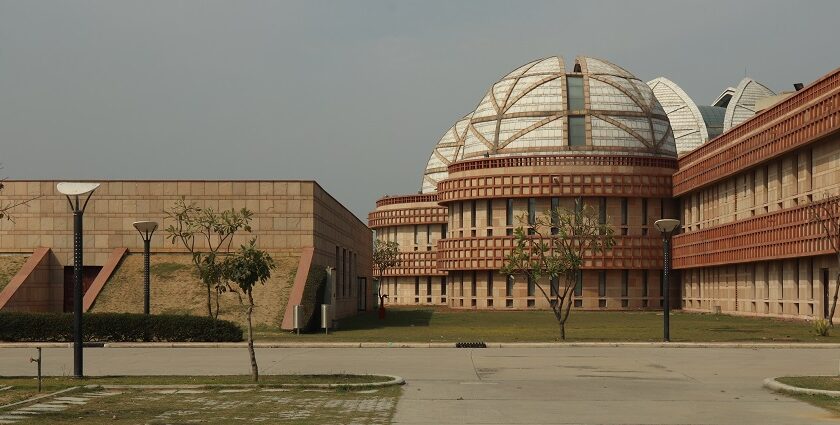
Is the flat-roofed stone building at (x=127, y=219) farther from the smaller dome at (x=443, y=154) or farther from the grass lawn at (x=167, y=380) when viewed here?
the smaller dome at (x=443, y=154)

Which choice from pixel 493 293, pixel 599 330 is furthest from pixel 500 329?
pixel 493 293

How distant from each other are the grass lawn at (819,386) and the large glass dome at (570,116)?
6503cm

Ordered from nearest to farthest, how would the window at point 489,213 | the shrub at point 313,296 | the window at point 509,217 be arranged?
the shrub at point 313,296
the window at point 509,217
the window at point 489,213

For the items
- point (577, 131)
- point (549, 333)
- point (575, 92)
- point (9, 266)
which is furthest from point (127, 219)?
point (575, 92)

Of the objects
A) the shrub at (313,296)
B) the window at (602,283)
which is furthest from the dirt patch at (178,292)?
the window at (602,283)

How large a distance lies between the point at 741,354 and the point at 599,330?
1651 cm

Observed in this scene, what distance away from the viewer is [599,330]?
164ft

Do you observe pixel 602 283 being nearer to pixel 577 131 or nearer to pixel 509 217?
pixel 509 217

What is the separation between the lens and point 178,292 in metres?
51.3

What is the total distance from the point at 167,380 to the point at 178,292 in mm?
27598

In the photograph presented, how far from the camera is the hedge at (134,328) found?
39.0 meters

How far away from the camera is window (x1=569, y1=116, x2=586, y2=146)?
3516 inches

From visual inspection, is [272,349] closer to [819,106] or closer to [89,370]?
[89,370]

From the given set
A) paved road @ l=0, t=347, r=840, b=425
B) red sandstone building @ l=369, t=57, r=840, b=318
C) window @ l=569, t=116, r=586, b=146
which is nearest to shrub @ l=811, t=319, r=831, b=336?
paved road @ l=0, t=347, r=840, b=425
